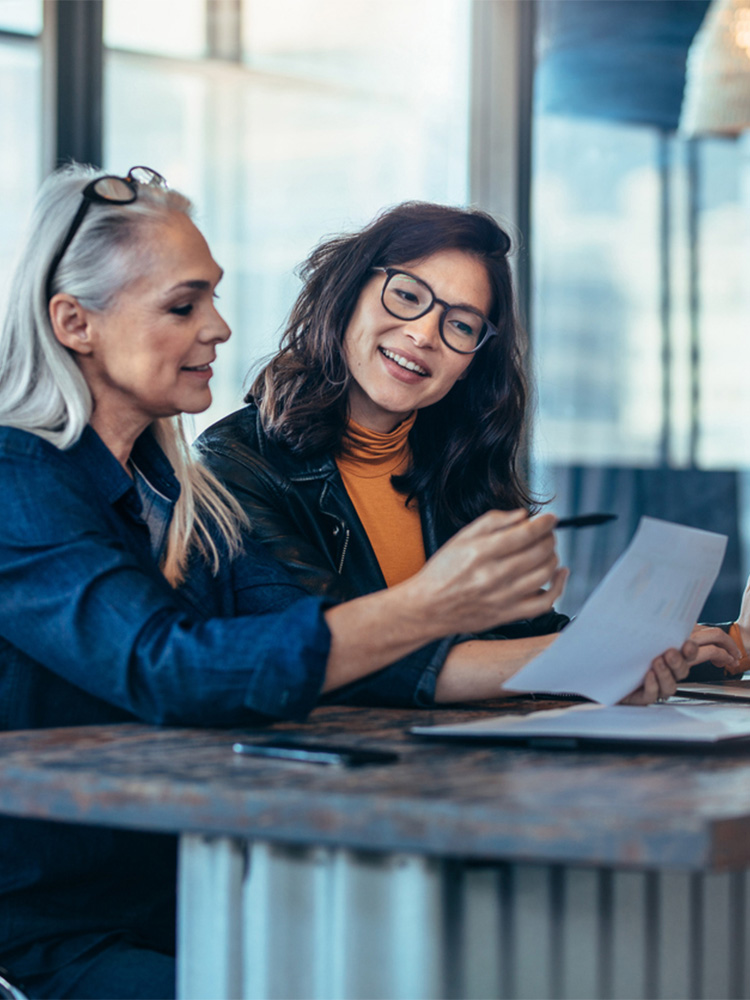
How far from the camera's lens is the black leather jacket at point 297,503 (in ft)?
5.36

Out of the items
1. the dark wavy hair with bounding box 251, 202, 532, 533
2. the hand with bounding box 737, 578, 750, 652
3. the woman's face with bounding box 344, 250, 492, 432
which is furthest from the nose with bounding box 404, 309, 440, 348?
the hand with bounding box 737, 578, 750, 652

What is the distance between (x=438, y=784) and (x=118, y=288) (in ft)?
2.27

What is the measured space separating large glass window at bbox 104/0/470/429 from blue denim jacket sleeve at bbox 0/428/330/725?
2.66 meters

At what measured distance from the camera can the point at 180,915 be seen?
3.06 ft

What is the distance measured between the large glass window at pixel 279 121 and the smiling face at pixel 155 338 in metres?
2.43

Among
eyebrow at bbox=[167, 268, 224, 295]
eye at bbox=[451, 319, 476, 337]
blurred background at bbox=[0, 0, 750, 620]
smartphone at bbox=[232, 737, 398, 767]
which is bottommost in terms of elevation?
smartphone at bbox=[232, 737, 398, 767]

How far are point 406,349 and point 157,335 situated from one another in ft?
2.12

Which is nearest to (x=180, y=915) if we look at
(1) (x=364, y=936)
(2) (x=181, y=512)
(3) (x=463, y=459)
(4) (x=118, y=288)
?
(1) (x=364, y=936)

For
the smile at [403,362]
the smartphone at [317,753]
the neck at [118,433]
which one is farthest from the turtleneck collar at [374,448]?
the smartphone at [317,753]

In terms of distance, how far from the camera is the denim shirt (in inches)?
41.6

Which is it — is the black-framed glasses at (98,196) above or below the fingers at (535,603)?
above

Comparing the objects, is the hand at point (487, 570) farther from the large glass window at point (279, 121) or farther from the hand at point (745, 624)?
the large glass window at point (279, 121)

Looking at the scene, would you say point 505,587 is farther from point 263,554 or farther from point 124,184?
point 124,184

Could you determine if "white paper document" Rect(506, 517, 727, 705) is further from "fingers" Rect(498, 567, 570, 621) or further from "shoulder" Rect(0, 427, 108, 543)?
"shoulder" Rect(0, 427, 108, 543)
